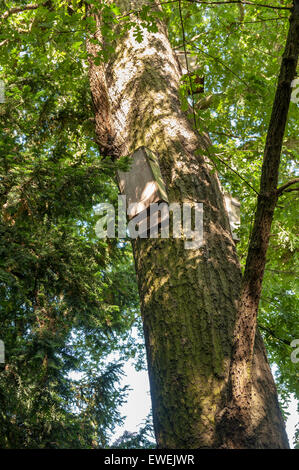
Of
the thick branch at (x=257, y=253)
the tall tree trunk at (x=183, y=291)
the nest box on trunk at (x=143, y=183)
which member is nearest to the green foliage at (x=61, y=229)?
the nest box on trunk at (x=143, y=183)

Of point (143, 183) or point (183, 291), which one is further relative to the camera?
point (143, 183)

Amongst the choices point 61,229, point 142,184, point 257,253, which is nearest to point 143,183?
point 142,184

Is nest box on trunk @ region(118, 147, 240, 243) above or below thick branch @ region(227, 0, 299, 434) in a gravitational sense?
above

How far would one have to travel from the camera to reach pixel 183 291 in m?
2.24

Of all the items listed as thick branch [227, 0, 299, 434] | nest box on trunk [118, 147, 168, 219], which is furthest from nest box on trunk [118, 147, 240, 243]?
thick branch [227, 0, 299, 434]

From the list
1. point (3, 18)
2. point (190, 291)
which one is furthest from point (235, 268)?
point (3, 18)

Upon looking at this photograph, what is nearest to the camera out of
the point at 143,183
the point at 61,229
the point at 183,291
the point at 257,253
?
the point at 257,253

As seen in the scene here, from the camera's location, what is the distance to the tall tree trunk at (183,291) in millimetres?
1852

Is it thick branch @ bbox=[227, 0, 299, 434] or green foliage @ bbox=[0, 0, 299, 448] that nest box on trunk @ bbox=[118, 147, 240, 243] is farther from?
thick branch @ bbox=[227, 0, 299, 434]

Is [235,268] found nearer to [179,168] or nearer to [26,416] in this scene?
[179,168]

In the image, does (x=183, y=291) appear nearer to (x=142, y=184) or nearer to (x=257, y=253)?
(x=257, y=253)

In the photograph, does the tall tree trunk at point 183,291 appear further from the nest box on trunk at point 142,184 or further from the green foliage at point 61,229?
the green foliage at point 61,229

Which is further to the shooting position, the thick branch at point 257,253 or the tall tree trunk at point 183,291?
the tall tree trunk at point 183,291

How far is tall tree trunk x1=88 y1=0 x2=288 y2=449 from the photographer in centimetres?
185
